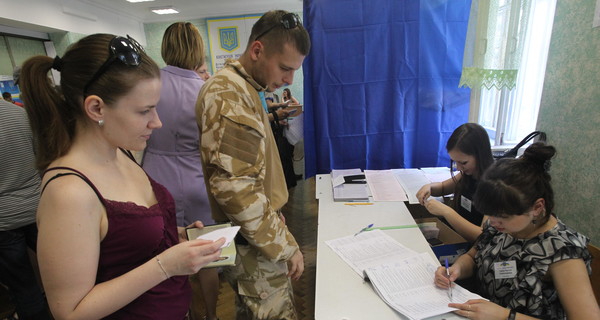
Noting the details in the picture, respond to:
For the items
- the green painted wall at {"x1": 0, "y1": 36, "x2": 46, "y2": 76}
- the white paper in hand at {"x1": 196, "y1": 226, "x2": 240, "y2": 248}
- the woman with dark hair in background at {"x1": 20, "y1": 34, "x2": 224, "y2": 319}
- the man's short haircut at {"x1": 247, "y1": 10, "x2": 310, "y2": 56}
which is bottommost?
Answer: the white paper in hand at {"x1": 196, "y1": 226, "x2": 240, "y2": 248}

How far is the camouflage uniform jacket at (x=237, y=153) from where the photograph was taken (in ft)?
2.81

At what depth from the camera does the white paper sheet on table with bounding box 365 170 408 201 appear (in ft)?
5.72

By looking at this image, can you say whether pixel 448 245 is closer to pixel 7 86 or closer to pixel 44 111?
pixel 44 111

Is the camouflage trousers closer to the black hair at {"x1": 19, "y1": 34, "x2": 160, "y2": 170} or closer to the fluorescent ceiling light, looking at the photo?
the black hair at {"x1": 19, "y1": 34, "x2": 160, "y2": 170}

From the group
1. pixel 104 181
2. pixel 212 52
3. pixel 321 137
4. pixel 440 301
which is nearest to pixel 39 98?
pixel 104 181

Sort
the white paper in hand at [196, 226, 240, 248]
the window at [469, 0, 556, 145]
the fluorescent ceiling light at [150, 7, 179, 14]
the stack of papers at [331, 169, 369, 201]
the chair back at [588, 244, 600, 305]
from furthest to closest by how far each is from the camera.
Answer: the fluorescent ceiling light at [150, 7, 179, 14] < the window at [469, 0, 556, 145] < the stack of papers at [331, 169, 369, 201] < the chair back at [588, 244, 600, 305] < the white paper in hand at [196, 226, 240, 248]

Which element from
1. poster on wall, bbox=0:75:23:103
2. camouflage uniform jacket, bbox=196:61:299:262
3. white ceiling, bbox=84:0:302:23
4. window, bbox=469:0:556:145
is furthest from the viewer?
white ceiling, bbox=84:0:302:23

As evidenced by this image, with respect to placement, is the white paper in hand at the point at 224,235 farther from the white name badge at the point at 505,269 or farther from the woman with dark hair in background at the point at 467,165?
the woman with dark hair in background at the point at 467,165

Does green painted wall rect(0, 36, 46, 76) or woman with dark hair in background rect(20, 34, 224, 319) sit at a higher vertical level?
green painted wall rect(0, 36, 46, 76)

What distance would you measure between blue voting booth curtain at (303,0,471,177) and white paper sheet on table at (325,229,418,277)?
1101 millimetres

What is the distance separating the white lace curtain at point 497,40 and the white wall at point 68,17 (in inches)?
160

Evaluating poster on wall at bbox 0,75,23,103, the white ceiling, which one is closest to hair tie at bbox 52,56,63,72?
poster on wall at bbox 0,75,23,103

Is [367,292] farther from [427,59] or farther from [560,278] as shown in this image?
[427,59]

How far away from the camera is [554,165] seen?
70.8 inches
